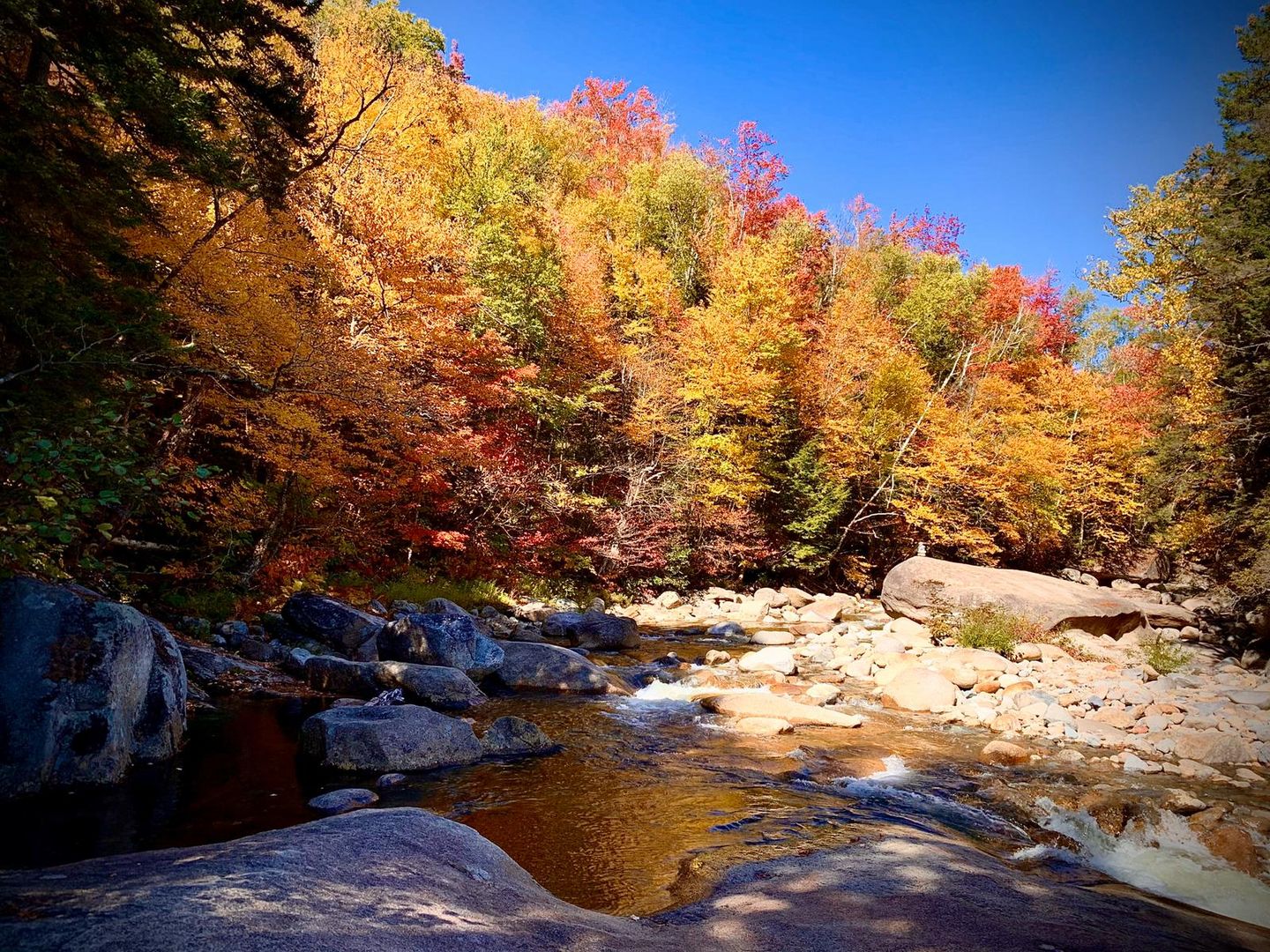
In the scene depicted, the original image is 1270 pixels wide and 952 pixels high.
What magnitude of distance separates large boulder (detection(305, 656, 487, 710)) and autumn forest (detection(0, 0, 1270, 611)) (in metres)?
2.80

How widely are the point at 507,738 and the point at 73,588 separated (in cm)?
420

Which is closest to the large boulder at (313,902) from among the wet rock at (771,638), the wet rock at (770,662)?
the wet rock at (770,662)

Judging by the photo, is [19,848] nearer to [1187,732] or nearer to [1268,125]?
[1187,732]

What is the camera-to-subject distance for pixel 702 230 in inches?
1125

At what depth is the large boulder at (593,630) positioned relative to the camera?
13.3 meters

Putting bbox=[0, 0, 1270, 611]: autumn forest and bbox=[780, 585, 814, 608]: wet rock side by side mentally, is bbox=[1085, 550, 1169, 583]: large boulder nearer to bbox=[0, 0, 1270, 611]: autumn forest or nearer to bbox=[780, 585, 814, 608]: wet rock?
bbox=[0, 0, 1270, 611]: autumn forest

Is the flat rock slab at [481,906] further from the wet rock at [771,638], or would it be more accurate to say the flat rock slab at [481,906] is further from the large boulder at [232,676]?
the wet rock at [771,638]

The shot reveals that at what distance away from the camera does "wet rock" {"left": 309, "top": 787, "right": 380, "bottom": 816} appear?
16.6 ft

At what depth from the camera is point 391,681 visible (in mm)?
8359

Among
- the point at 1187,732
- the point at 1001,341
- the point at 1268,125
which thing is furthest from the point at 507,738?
the point at 1001,341

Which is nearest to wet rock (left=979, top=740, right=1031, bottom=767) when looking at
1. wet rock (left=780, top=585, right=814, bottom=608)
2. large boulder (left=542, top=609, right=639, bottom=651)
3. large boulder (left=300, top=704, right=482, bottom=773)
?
large boulder (left=300, top=704, right=482, bottom=773)

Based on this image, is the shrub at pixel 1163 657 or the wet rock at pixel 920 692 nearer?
the wet rock at pixel 920 692

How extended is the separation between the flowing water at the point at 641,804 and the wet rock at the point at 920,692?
1.28 meters

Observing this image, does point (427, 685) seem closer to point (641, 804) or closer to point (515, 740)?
point (515, 740)
